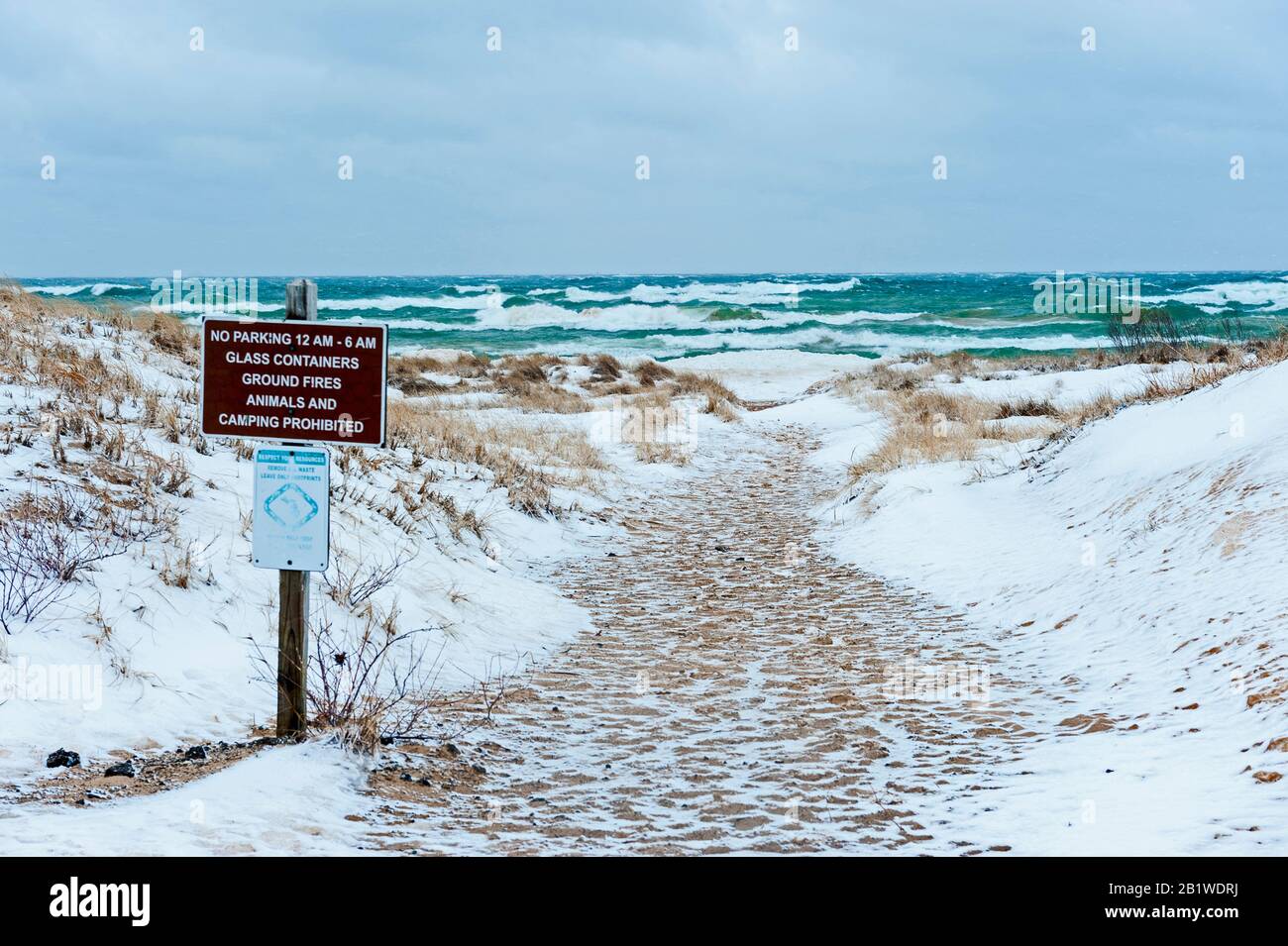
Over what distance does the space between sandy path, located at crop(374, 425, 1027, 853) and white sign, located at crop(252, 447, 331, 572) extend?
115 centimetres

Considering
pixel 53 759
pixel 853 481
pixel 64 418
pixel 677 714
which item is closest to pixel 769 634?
pixel 677 714

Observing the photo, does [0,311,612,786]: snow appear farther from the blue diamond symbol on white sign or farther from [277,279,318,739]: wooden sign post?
the blue diamond symbol on white sign

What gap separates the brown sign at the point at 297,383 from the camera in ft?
16.5

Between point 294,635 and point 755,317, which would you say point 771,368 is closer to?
point 755,317

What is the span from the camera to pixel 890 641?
8.45 m

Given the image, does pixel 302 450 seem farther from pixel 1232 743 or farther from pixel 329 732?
pixel 1232 743

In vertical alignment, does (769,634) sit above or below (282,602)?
below

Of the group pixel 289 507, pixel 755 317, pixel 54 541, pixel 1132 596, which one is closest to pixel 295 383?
pixel 289 507

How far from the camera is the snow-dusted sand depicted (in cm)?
468

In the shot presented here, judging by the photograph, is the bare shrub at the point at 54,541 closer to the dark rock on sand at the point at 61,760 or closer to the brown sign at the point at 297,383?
the dark rock on sand at the point at 61,760

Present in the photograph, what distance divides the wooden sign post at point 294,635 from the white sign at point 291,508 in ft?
0.44
